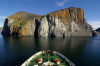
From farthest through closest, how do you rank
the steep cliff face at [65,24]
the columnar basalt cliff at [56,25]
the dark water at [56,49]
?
the columnar basalt cliff at [56,25], the steep cliff face at [65,24], the dark water at [56,49]

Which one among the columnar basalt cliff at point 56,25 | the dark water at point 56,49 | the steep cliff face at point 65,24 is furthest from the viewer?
Answer: the columnar basalt cliff at point 56,25

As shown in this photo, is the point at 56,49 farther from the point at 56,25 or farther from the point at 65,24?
the point at 65,24

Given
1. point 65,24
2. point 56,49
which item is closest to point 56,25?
point 65,24

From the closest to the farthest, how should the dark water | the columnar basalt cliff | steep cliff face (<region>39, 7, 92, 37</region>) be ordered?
the dark water
steep cliff face (<region>39, 7, 92, 37</region>)
the columnar basalt cliff

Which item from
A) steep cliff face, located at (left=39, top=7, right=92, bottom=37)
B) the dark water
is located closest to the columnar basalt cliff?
steep cliff face, located at (left=39, top=7, right=92, bottom=37)

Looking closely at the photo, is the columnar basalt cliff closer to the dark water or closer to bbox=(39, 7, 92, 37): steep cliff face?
bbox=(39, 7, 92, 37): steep cliff face

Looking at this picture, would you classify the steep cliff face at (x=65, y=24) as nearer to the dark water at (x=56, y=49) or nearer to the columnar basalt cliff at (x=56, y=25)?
the columnar basalt cliff at (x=56, y=25)

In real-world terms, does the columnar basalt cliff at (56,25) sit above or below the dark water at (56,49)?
above

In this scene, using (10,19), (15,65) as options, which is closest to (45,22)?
(10,19)

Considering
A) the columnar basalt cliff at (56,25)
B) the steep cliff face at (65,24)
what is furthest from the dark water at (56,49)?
the columnar basalt cliff at (56,25)
